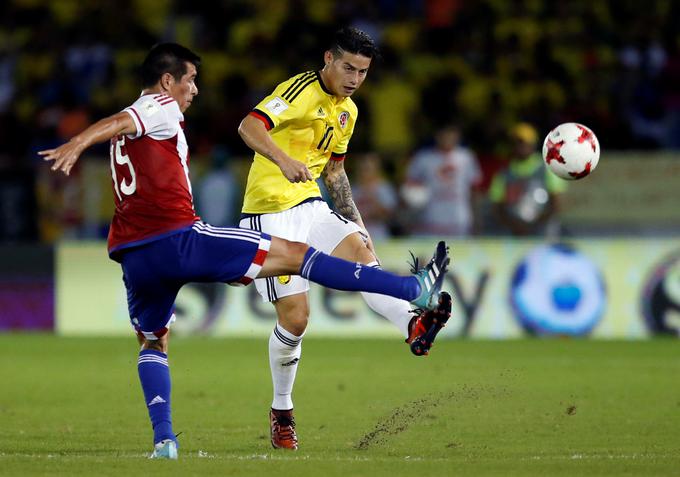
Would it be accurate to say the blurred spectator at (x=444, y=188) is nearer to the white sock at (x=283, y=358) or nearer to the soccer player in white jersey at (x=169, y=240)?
the white sock at (x=283, y=358)

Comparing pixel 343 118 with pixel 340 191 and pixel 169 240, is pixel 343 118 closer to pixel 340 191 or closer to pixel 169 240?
pixel 340 191

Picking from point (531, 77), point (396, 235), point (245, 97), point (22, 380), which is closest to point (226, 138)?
point (245, 97)

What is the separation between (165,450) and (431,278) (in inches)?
61.5

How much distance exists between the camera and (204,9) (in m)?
19.5

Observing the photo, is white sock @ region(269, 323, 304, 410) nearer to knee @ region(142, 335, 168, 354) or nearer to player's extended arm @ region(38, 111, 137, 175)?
knee @ region(142, 335, 168, 354)

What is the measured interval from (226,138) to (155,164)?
1067 cm

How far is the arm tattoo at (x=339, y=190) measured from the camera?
8.22 m

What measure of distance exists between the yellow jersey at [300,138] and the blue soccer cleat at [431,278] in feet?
4.75

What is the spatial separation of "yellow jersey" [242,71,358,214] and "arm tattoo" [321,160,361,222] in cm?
Answer: 13

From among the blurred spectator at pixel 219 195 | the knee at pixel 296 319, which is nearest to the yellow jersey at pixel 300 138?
the knee at pixel 296 319

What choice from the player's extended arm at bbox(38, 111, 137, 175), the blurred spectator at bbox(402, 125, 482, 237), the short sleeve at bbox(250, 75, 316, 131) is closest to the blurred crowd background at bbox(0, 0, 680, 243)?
the blurred spectator at bbox(402, 125, 482, 237)

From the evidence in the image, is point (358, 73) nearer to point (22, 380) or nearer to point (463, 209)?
point (22, 380)

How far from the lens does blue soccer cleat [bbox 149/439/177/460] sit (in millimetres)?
6613

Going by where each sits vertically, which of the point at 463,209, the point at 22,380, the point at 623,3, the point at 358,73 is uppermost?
the point at 623,3
